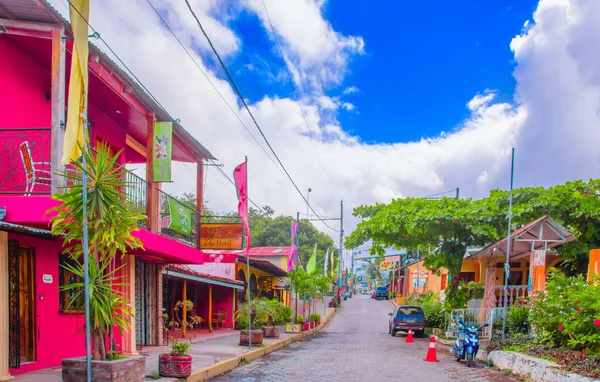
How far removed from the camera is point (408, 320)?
2619cm

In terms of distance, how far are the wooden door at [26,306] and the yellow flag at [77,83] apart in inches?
153

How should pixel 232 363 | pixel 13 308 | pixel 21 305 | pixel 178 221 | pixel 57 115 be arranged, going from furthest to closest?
pixel 178 221
pixel 232 363
pixel 21 305
pixel 13 308
pixel 57 115

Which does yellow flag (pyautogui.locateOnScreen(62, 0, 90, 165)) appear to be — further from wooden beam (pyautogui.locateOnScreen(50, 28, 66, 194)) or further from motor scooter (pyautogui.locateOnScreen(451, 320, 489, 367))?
motor scooter (pyautogui.locateOnScreen(451, 320, 489, 367))

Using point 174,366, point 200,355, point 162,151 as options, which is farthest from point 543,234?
point 174,366

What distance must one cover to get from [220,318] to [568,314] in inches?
771

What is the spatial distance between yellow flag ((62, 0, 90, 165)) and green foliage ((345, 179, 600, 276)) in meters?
16.1

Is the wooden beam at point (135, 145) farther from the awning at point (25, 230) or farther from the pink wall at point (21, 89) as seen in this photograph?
the awning at point (25, 230)

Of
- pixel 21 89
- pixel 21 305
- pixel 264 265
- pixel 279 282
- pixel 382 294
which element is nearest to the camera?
pixel 21 305

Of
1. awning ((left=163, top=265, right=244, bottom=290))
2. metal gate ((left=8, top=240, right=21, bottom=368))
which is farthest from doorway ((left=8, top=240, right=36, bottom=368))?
awning ((left=163, top=265, right=244, bottom=290))

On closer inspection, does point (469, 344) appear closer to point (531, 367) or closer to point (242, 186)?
point (531, 367)

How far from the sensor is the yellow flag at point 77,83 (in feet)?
25.1

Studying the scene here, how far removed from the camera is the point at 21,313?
10672 millimetres

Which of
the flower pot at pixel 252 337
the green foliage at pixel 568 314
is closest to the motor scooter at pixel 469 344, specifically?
the green foliage at pixel 568 314

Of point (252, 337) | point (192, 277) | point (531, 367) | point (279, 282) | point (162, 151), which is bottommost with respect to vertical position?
point (279, 282)
